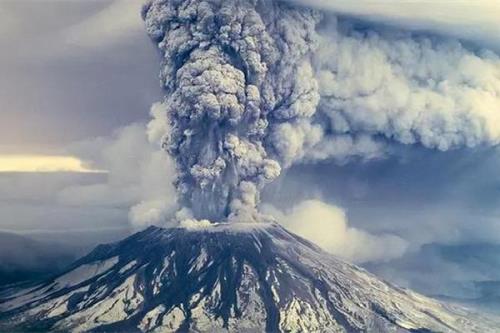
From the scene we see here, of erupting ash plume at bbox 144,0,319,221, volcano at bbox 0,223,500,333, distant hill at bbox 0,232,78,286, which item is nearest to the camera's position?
distant hill at bbox 0,232,78,286

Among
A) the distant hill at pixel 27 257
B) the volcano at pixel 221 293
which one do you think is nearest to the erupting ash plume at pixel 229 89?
the volcano at pixel 221 293

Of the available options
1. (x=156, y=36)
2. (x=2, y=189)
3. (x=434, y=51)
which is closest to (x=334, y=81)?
(x=434, y=51)

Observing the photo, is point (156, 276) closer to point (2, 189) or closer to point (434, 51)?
point (2, 189)

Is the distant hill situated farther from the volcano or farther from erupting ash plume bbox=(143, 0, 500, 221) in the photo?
erupting ash plume bbox=(143, 0, 500, 221)

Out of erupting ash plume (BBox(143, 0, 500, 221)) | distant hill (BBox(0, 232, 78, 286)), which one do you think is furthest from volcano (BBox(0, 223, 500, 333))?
erupting ash plume (BBox(143, 0, 500, 221))

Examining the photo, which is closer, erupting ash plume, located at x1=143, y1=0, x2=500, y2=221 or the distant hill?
the distant hill

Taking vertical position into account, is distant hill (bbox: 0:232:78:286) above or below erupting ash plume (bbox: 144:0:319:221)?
below
